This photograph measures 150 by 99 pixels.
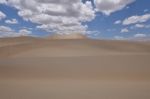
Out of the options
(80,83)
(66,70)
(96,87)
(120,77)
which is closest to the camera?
(96,87)

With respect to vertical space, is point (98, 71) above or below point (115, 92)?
above

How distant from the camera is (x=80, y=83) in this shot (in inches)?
463

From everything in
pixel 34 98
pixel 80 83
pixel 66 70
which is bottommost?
pixel 34 98

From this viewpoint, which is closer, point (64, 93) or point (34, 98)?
point (34, 98)

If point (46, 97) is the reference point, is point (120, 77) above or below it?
above

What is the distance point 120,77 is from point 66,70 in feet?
13.0

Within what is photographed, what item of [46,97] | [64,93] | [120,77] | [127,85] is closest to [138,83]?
[127,85]

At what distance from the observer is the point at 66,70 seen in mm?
15312

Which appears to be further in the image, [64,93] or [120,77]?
[120,77]

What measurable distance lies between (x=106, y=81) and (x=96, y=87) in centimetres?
143

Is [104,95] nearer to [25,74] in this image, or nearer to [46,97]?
[46,97]

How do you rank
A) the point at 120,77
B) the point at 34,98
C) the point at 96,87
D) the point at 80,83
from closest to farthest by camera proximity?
1. the point at 34,98
2. the point at 96,87
3. the point at 80,83
4. the point at 120,77

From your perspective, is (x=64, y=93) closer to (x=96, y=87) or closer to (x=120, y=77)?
(x=96, y=87)

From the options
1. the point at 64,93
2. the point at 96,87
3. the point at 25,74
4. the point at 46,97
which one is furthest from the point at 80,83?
the point at 25,74
